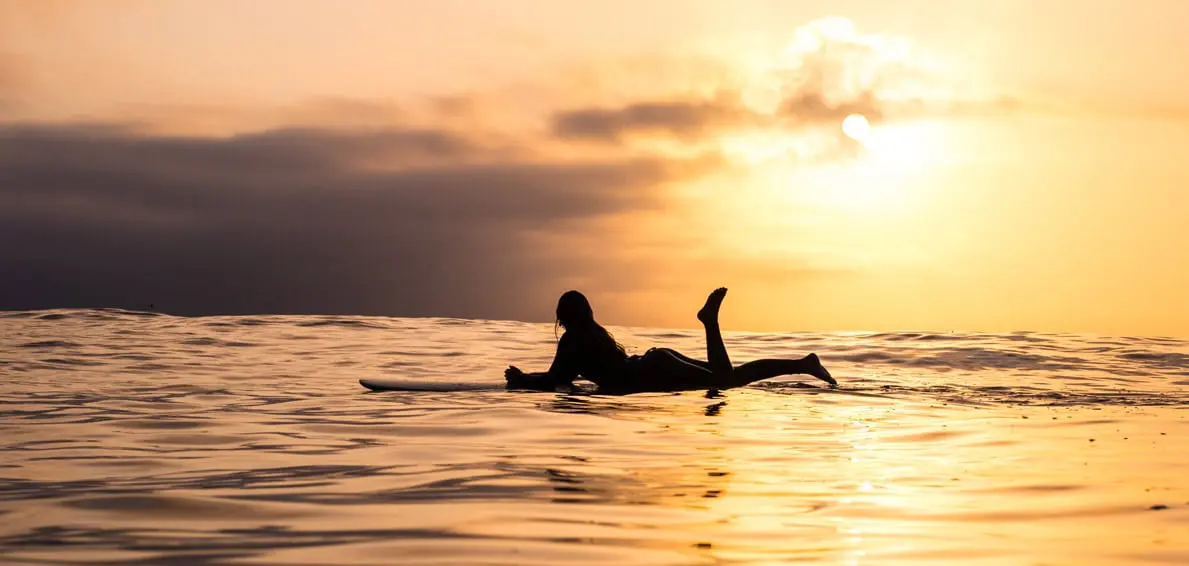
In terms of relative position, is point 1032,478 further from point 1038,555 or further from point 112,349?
point 112,349

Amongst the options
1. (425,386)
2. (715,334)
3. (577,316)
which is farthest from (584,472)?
(425,386)

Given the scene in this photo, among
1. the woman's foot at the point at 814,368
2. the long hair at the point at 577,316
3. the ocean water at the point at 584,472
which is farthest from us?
the woman's foot at the point at 814,368

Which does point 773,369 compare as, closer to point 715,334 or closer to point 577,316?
point 715,334

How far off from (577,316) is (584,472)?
5.96 meters

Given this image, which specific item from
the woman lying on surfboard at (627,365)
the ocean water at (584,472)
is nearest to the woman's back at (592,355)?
the woman lying on surfboard at (627,365)

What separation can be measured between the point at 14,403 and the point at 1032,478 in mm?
10593

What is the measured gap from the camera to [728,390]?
1365 cm

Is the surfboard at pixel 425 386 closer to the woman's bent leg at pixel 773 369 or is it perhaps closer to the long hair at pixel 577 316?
the long hair at pixel 577 316

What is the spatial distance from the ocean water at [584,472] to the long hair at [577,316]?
0.83 metres

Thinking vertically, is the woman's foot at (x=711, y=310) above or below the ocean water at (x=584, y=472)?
above

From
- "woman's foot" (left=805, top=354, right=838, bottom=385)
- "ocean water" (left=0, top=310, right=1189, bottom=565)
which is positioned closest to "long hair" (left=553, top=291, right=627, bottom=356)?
"ocean water" (left=0, top=310, right=1189, bottom=565)

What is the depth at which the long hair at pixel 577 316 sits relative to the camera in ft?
42.2

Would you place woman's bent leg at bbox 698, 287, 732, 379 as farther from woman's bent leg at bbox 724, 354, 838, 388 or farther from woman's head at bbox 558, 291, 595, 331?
woman's head at bbox 558, 291, 595, 331

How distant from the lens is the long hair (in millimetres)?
12867
